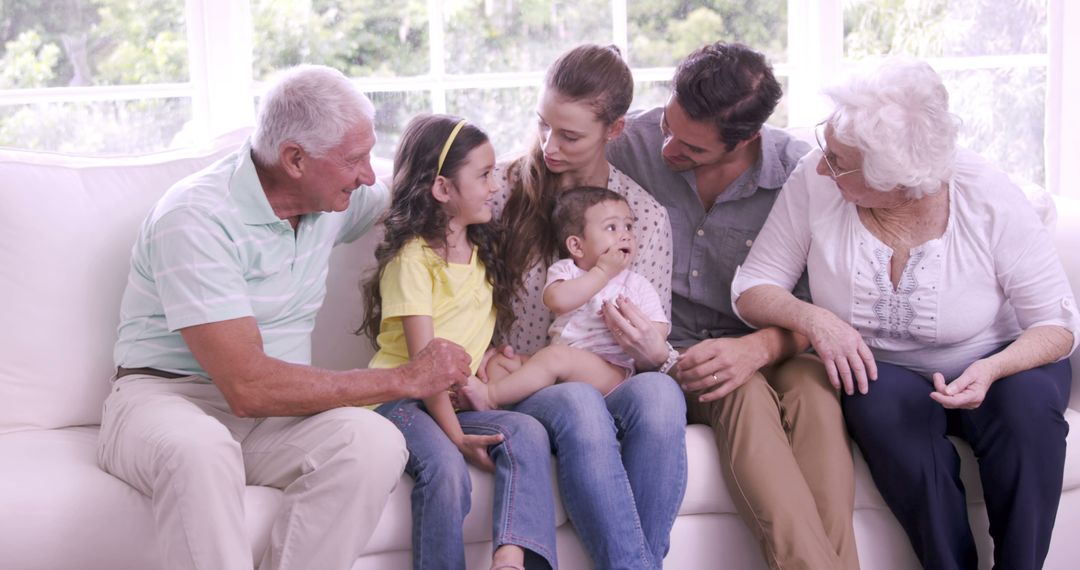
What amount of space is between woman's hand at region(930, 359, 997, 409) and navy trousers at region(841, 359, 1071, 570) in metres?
0.03

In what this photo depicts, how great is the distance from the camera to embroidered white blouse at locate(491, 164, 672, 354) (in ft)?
7.64

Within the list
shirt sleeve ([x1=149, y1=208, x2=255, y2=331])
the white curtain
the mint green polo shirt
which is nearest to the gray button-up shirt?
the mint green polo shirt

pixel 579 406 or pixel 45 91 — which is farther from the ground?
pixel 45 91

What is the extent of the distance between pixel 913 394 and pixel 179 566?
4.37 ft

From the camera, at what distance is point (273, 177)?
6.53 ft

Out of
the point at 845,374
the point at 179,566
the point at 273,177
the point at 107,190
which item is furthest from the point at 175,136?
the point at 845,374

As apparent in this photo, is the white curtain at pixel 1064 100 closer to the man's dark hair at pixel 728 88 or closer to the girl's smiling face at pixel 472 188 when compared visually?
the man's dark hair at pixel 728 88

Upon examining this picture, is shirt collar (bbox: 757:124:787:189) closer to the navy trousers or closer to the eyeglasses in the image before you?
the eyeglasses

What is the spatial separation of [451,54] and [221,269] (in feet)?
5.73

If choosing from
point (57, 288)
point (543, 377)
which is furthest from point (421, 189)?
point (57, 288)

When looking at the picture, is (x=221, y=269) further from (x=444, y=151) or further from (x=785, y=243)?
(x=785, y=243)

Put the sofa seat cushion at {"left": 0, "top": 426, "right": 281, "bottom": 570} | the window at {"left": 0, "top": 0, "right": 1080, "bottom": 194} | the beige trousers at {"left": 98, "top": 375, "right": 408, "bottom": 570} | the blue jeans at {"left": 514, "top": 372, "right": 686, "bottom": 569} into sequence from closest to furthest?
the beige trousers at {"left": 98, "top": 375, "right": 408, "bottom": 570}
the sofa seat cushion at {"left": 0, "top": 426, "right": 281, "bottom": 570}
the blue jeans at {"left": 514, "top": 372, "right": 686, "bottom": 569}
the window at {"left": 0, "top": 0, "right": 1080, "bottom": 194}

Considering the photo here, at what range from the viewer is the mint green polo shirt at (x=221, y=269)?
1825 millimetres

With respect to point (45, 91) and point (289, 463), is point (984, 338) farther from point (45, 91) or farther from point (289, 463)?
point (45, 91)
